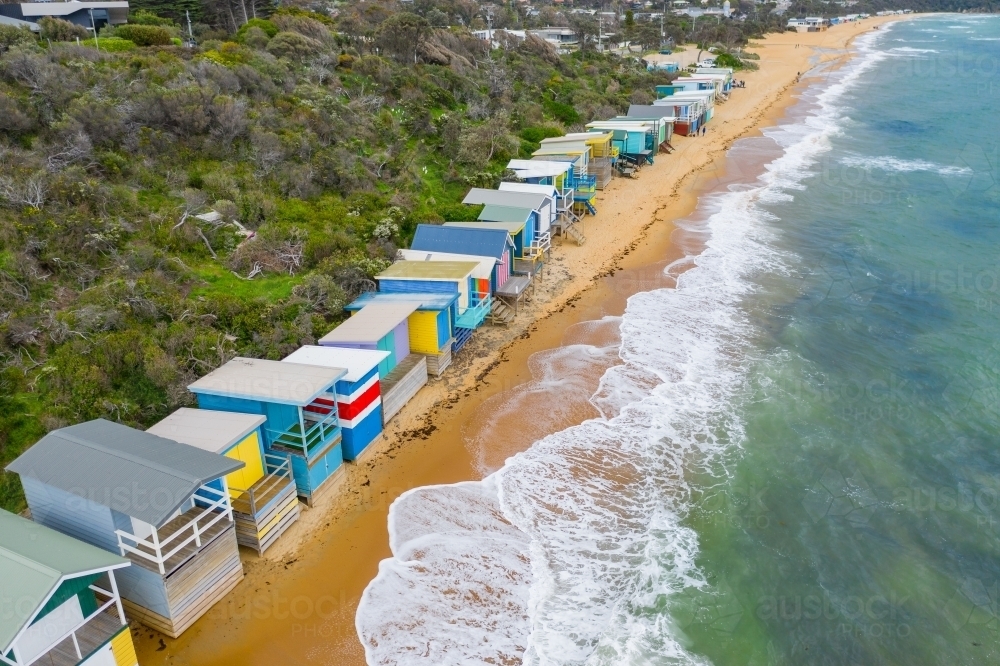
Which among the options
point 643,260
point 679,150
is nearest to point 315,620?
point 643,260

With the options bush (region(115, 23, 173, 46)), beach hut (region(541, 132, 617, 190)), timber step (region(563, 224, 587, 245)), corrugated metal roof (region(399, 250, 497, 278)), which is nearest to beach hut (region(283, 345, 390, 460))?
corrugated metal roof (region(399, 250, 497, 278))

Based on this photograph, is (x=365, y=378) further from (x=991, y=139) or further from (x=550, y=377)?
(x=991, y=139)

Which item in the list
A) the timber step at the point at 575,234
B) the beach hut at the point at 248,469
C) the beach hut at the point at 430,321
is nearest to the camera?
the beach hut at the point at 248,469

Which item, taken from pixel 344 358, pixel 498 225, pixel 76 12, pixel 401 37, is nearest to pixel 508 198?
pixel 498 225

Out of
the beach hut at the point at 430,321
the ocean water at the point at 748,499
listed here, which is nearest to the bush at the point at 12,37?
the beach hut at the point at 430,321

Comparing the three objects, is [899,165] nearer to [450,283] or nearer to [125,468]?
[450,283]

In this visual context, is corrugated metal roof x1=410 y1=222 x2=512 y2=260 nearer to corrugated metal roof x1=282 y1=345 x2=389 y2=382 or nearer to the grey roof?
corrugated metal roof x1=282 y1=345 x2=389 y2=382

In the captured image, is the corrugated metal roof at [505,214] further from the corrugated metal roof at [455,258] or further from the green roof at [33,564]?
the green roof at [33,564]
